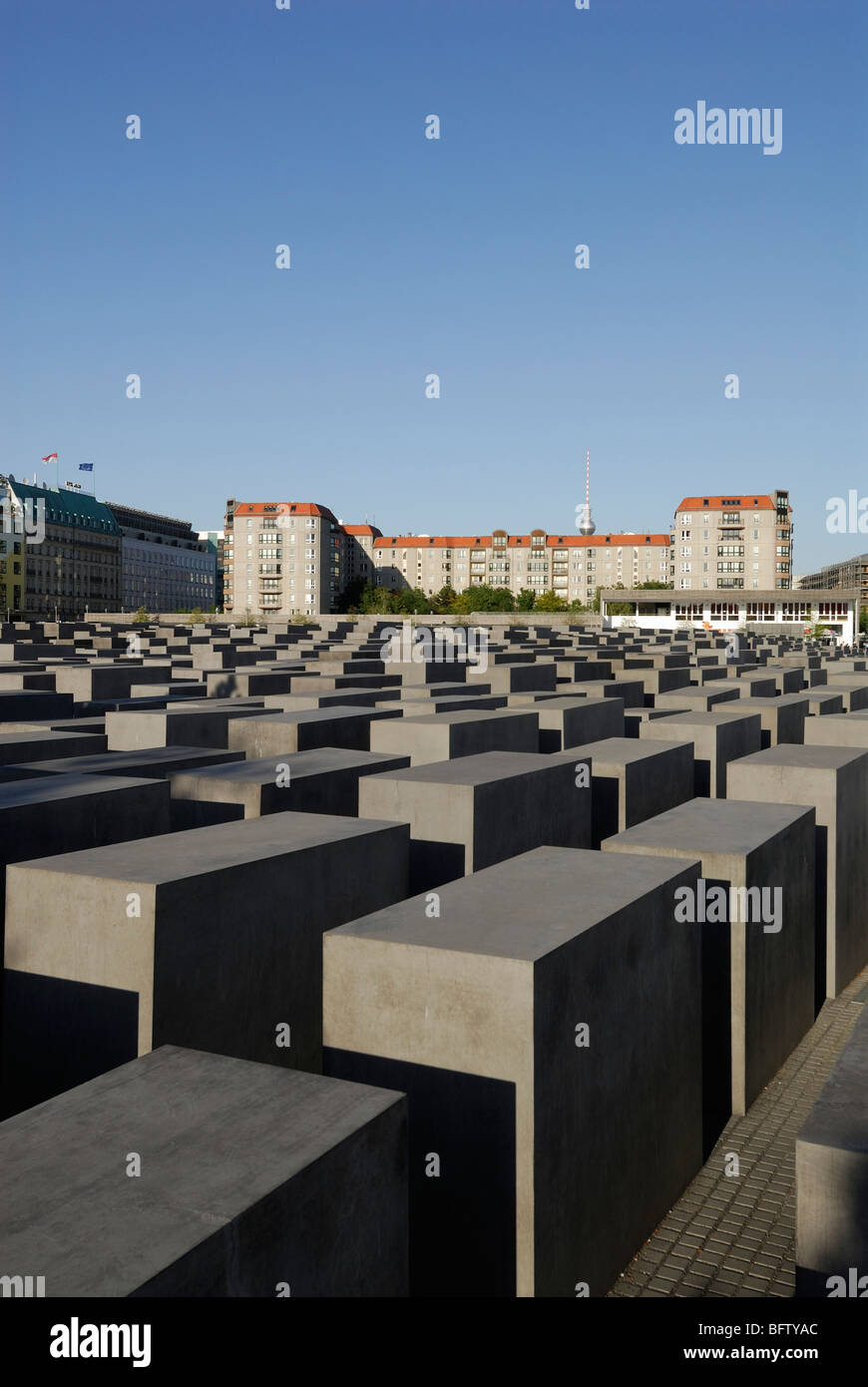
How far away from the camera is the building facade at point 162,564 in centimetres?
14500

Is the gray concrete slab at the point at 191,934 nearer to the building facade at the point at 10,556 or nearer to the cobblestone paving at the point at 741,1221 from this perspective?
the cobblestone paving at the point at 741,1221

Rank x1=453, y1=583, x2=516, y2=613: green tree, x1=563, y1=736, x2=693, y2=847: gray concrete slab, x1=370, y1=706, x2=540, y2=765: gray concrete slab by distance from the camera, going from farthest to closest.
Result: 1. x1=453, y1=583, x2=516, y2=613: green tree
2. x1=370, y1=706, x2=540, y2=765: gray concrete slab
3. x1=563, y1=736, x2=693, y2=847: gray concrete slab

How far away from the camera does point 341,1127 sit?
14.3 feet

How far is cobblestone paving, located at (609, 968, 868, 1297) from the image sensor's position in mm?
6723

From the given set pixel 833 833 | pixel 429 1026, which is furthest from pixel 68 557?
pixel 429 1026

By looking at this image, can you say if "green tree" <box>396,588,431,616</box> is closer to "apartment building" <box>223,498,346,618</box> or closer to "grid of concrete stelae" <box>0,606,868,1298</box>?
"apartment building" <box>223,498,346,618</box>

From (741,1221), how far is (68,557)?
5029 inches

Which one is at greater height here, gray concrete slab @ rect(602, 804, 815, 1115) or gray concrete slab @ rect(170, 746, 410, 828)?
gray concrete slab @ rect(170, 746, 410, 828)

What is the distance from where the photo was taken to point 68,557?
415 ft

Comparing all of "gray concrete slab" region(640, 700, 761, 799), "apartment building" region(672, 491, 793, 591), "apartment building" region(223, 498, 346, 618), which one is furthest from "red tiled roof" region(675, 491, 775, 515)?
"gray concrete slab" region(640, 700, 761, 799)

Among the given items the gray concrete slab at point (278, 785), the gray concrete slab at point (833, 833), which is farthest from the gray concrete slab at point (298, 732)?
the gray concrete slab at point (833, 833)

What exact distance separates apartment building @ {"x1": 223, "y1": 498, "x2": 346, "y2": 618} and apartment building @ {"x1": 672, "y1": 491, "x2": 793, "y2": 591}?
42.6 m
